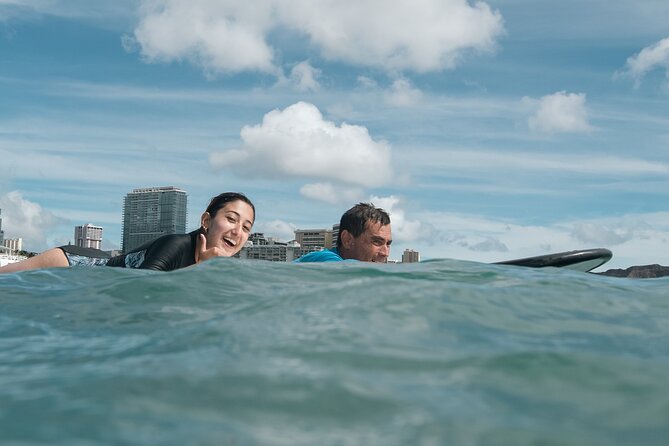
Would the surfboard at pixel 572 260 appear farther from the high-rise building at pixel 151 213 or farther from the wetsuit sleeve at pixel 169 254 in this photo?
the high-rise building at pixel 151 213

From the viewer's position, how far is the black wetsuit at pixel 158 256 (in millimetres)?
6961

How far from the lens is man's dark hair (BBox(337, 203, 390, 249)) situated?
339 inches

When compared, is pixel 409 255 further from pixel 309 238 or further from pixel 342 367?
pixel 342 367

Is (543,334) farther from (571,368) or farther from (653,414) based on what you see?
(653,414)

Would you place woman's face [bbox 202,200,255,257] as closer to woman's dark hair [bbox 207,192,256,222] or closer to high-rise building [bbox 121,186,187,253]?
woman's dark hair [bbox 207,192,256,222]

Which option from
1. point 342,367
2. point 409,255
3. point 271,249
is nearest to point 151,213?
point 271,249

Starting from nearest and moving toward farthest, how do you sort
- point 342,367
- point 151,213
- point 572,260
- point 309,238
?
1. point 342,367
2. point 572,260
3. point 309,238
4. point 151,213

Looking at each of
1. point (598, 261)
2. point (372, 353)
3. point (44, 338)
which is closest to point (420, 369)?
point (372, 353)

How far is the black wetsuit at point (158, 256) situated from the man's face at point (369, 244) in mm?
2080

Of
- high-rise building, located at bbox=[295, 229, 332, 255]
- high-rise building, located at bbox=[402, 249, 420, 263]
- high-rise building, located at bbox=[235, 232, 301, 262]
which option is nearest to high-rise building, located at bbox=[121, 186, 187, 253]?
high-rise building, located at bbox=[235, 232, 301, 262]

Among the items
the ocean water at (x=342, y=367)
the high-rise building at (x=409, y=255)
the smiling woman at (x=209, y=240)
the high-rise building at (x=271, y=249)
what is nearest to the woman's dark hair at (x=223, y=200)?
the smiling woman at (x=209, y=240)

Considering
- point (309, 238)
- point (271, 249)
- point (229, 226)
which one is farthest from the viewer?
point (309, 238)

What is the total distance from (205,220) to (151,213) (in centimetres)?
18529

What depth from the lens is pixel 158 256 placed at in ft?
22.9
